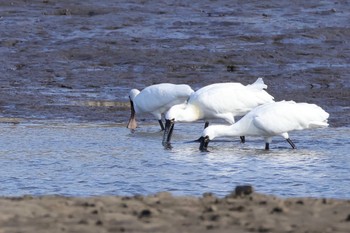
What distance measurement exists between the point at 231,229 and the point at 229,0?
17.8 metres

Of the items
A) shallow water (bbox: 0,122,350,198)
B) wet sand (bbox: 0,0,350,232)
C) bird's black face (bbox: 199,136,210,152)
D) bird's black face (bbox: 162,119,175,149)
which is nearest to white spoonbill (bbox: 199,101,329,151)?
bird's black face (bbox: 199,136,210,152)

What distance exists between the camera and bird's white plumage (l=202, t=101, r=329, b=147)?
11.7 metres

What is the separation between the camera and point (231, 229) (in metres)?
5.72

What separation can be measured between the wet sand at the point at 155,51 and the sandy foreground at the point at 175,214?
716 centimetres

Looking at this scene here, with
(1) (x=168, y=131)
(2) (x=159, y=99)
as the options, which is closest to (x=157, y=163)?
(1) (x=168, y=131)

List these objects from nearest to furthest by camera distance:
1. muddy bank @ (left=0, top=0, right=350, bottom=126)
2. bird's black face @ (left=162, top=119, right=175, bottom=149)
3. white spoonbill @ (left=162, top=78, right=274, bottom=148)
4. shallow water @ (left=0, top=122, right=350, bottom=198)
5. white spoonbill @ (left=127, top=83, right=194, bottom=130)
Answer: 1. shallow water @ (left=0, top=122, right=350, bottom=198)
2. bird's black face @ (left=162, top=119, right=175, bottom=149)
3. white spoonbill @ (left=162, top=78, right=274, bottom=148)
4. white spoonbill @ (left=127, top=83, right=194, bottom=130)
5. muddy bank @ (left=0, top=0, right=350, bottom=126)

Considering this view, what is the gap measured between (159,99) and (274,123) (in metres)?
2.40

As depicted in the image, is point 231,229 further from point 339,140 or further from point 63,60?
point 63,60

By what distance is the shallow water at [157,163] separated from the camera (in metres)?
9.33

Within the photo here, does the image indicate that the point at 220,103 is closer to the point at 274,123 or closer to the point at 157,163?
the point at 274,123

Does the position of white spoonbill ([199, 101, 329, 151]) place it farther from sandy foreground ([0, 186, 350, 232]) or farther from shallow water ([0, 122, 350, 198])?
sandy foreground ([0, 186, 350, 232])

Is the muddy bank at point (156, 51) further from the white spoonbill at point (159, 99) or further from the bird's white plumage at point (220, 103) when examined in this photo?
the bird's white plumage at point (220, 103)

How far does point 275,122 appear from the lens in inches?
458

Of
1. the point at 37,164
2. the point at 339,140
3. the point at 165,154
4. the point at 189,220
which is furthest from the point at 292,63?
the point at 189,220
